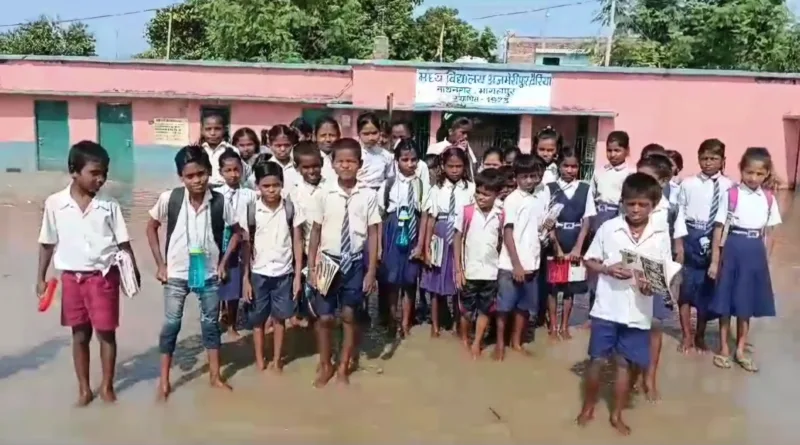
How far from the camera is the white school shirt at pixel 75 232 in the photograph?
414cm

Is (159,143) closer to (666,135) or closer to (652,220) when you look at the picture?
(666,135)

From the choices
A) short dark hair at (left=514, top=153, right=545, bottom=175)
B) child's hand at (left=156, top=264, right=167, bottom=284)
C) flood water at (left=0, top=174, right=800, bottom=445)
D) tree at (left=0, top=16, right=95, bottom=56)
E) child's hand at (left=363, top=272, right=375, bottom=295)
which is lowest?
flood water at (left=0, top=174, right=800, bottom=445)

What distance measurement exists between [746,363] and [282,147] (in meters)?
3.56

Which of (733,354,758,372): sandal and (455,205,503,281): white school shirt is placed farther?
(733,354,758,372): sandal

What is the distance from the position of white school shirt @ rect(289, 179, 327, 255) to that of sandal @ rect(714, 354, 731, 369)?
9.44ft

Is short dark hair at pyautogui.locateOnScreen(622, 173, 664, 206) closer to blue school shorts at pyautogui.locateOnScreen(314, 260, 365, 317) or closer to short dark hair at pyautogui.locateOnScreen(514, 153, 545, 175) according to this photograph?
short dark hair at pyautogui.locateOnScreen(514, 153, 545, 175)

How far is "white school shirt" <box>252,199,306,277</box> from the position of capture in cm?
487

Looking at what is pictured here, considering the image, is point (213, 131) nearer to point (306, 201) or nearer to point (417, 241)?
point (306, 201)

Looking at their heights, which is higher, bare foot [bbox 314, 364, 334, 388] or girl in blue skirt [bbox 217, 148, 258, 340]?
girl in blue skirt [bbox 217, 148, 258, 340]

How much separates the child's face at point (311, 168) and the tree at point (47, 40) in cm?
2372

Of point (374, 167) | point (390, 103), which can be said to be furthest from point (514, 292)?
point (390, 103)

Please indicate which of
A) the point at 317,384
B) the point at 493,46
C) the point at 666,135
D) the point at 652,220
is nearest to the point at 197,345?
the point at 317,384

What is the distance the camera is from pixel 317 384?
481 centimetres

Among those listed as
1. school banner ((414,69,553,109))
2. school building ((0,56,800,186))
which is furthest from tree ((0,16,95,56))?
school banner ((414,69,553,109))
